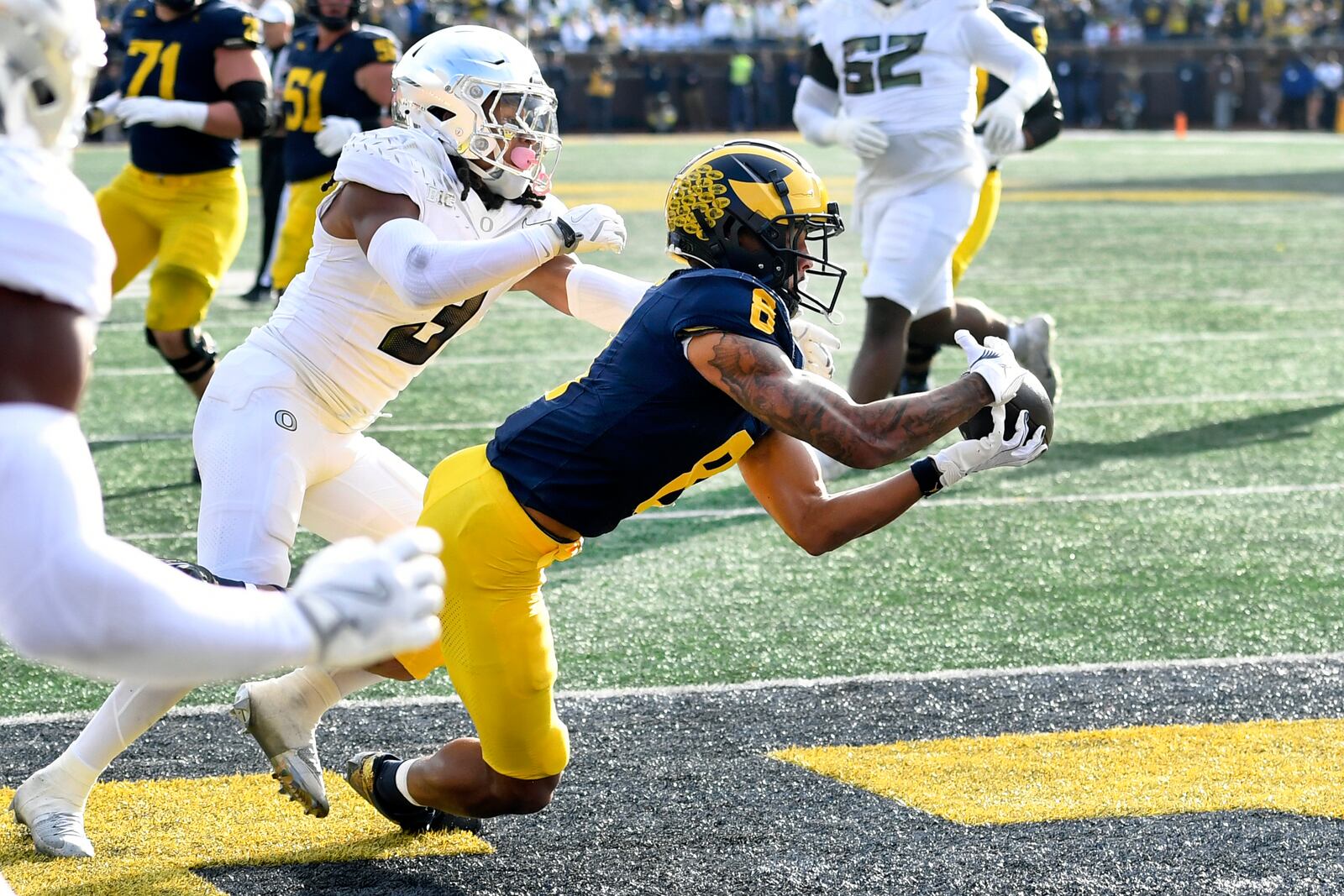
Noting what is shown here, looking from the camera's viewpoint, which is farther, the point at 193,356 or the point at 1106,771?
the point at 193,356

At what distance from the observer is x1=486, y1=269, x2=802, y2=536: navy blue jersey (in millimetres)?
3096

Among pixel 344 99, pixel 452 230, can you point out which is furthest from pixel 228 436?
pixel 344 99

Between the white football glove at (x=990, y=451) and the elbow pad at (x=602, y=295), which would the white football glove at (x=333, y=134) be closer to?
the elbow pad at (x=602, y=295)

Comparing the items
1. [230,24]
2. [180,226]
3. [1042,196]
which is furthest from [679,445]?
[1042,196]

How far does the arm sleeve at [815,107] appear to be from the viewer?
7172 millimetres

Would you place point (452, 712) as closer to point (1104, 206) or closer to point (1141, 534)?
point (1141, 534)

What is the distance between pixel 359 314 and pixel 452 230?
0.88 feet

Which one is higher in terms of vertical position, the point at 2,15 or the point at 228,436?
the point at 2,15

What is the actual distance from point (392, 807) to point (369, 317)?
1.03 m

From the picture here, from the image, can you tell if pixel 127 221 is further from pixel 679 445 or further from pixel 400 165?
pixel 679 445

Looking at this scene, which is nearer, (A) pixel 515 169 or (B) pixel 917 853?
(B) pixel 917 853

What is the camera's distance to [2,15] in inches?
72.6

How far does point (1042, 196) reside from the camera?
18234 mm

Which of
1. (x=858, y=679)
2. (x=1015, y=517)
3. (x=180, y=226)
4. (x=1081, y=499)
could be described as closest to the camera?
(x=858, y=679)
